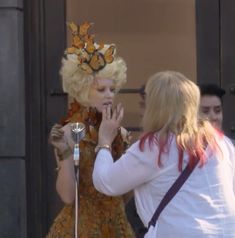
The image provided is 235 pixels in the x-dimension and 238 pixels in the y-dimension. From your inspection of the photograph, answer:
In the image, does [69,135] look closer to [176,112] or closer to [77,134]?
[77,134]

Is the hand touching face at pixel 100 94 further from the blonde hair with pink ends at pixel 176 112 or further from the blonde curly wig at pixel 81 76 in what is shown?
the blonde hair with pink ends at pixel 176 112

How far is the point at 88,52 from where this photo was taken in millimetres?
5098

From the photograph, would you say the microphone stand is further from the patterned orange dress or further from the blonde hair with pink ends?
the blonde hair with pink ends

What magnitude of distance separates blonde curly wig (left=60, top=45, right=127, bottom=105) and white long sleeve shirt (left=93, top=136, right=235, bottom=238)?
2.43 feet

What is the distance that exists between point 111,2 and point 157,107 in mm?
2774

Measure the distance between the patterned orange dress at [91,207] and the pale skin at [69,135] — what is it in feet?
0.21

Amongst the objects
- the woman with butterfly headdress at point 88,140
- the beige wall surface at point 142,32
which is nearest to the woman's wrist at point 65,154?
the woman with butterfly headdress at point 88,140

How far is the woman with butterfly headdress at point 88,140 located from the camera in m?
4.98

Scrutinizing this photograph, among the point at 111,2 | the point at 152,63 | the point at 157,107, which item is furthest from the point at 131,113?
the point at 157,107

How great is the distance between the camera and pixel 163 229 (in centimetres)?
433

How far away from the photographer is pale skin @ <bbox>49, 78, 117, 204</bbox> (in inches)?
194

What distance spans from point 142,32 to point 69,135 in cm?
217

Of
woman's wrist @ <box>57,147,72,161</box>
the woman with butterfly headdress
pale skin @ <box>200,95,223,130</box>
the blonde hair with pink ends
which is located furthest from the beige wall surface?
the blonde hair with pink ends

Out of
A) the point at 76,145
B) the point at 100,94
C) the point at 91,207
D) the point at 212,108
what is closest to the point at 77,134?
the point at 76,145
